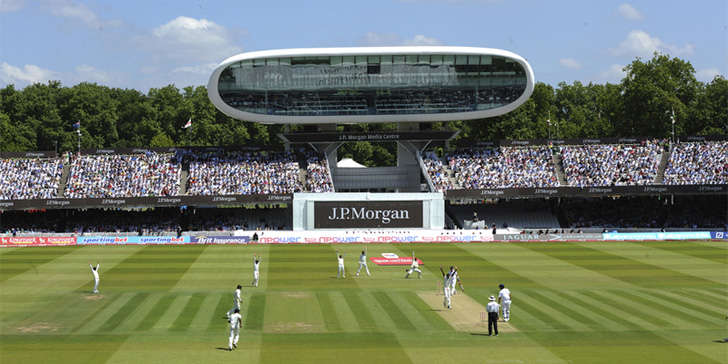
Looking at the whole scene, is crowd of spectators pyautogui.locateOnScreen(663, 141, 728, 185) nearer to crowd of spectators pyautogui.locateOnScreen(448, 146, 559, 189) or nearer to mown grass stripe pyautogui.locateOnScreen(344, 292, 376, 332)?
crowd of spectators pyautogui.locateOnScreen(448, 146, 559, 189)

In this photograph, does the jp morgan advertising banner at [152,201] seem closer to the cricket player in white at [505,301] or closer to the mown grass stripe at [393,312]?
the mown grass stripe at [393,312]

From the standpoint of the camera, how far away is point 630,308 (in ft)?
96.9

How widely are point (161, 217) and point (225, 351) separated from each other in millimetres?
46496

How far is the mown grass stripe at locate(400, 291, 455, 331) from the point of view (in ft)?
85.1

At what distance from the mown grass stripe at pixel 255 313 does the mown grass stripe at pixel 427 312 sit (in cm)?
600

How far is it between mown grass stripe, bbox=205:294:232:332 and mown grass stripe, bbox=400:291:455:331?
7.43 m

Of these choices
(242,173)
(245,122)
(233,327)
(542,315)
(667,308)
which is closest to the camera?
(233,327)

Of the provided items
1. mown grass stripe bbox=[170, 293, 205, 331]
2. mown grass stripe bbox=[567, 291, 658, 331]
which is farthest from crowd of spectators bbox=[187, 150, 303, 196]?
mown grass stripe bbox=[567, 291, 658, 331]

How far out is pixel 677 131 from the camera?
9144 cm

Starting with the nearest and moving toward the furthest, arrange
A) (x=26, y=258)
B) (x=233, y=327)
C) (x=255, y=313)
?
(x=233, y=327) → (x=255, y=313) → (x=26, y=258)

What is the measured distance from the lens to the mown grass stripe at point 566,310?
26484 mm

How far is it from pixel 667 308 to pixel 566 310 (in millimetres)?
4193

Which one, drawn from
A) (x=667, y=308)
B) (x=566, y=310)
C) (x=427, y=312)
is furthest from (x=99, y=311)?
(x=667, y=308)

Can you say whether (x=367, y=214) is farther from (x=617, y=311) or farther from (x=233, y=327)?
(x=233, y=327)
